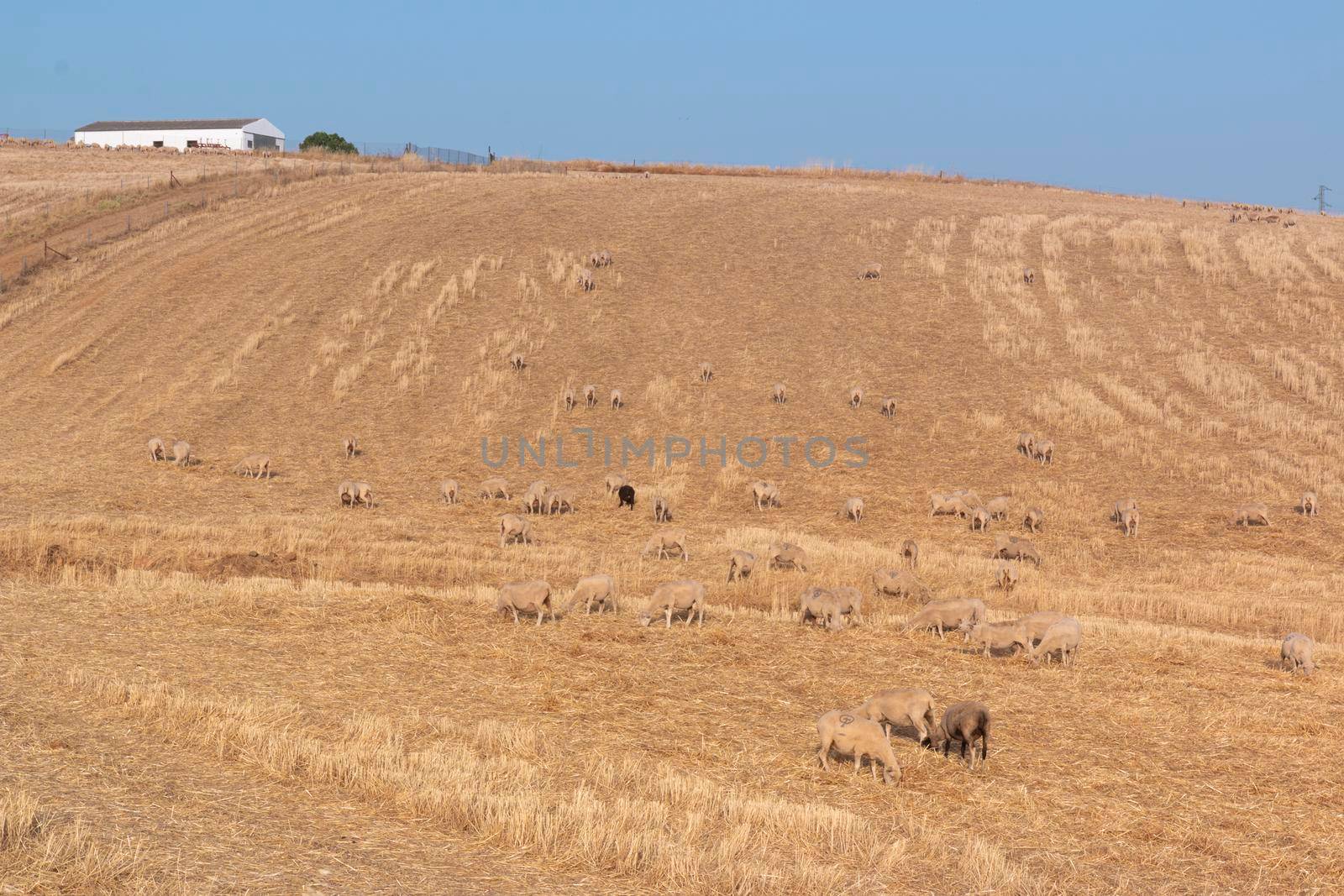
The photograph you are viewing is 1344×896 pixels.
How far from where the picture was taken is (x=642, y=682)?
17.0m

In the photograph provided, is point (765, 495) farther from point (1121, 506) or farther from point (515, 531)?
point (1121, 506)

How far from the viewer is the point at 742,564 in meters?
24.9

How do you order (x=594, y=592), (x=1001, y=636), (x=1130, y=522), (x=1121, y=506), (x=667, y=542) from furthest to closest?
(x=1121, y=506), (x=1130, y=522), (x=667, y=542), (x=594, y=592), (x=1001, y=636)

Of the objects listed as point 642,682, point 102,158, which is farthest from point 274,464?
point 102,158

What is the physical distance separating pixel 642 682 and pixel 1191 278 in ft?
143

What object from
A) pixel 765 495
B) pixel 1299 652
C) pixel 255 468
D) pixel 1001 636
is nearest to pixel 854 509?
pixel 765 495

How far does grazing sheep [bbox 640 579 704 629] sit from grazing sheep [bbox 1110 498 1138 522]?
16.1m

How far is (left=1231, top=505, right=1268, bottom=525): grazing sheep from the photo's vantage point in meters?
31.2

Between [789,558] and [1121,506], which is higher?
[1121,506]

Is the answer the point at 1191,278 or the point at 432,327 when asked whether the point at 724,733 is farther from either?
the point at 1191,278

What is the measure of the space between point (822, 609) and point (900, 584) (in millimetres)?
3337

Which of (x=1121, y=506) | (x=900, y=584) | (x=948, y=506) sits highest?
(x=1121, y=506)

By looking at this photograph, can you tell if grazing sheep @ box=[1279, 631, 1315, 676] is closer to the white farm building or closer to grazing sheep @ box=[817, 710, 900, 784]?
grazing sheep @ box=[817, 710, 900, 784]

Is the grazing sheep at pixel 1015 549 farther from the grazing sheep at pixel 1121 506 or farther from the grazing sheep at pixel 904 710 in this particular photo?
the grazing sheep at pixel 904 710
